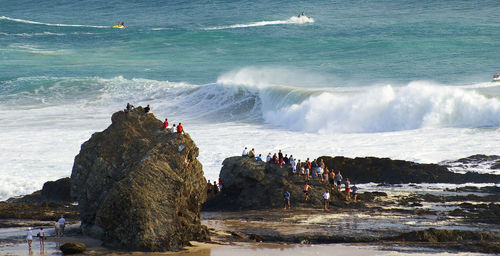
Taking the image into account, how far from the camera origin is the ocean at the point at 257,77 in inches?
1345

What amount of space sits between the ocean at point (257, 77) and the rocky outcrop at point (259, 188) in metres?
4.04

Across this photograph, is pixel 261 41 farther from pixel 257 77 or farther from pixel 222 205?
pixel 222 205

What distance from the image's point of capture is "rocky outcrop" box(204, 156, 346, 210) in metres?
23.9

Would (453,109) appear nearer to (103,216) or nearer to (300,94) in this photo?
(300,94)

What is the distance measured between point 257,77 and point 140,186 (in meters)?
33.7

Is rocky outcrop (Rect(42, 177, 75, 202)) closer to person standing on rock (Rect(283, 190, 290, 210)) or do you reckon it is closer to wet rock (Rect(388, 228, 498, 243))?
person standing on rock (Rect(283, 190, 290, 210))

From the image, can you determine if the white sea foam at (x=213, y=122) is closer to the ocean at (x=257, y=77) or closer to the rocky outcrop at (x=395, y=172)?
the ocean at (x=257, y=77)

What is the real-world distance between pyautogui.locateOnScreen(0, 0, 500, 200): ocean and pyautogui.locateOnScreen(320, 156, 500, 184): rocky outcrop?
1.40 m

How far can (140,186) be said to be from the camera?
17984 millimetres

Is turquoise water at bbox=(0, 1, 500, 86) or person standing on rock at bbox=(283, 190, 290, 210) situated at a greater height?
turquoise water at bbox=(0, 1, 500, 86)

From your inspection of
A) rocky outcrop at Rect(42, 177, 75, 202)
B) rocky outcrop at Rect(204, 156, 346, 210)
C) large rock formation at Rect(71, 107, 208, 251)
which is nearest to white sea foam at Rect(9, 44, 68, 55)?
rocky outcrop at Rect(42, 177, 75, 202)

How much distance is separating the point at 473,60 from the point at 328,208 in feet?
108

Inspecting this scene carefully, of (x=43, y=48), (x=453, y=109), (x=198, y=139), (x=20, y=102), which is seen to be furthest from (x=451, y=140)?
(x=43, y=48)

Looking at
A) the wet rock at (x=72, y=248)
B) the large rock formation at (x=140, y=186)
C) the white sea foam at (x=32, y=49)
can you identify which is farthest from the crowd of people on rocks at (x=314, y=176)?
the white sea foam at (x=32, y=49)
